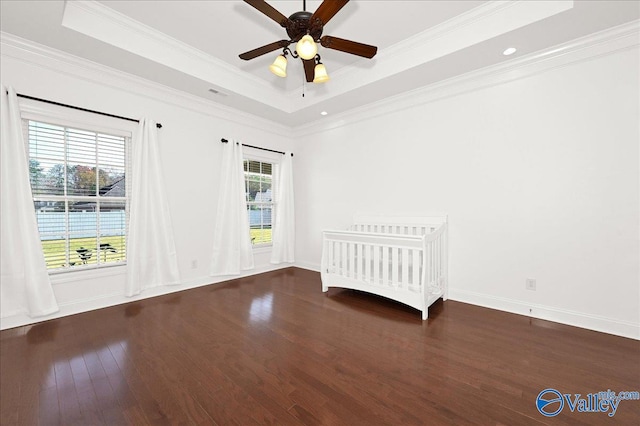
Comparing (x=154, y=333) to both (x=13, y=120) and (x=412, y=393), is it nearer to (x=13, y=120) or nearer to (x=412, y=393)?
(x=412, y=393)

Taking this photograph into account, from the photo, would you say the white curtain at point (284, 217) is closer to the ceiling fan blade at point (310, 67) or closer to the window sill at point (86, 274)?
the window sill at point (86, 274)

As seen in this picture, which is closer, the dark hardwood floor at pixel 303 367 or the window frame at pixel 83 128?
the dark hardwood floor at pixel 303 367

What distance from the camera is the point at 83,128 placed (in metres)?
2.80

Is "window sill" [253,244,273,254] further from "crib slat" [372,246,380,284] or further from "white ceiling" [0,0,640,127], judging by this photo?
"white ceiling" [0,0,640,127]

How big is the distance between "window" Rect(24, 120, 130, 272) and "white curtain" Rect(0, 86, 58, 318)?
16cm

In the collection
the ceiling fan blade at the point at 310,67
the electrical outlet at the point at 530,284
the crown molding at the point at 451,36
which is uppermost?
the crown molding at the point at 451,36

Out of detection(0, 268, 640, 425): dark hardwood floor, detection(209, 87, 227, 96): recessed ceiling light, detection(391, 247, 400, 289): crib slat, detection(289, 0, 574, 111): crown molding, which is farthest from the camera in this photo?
detection(209, 87, 227, 96): recessed ceiling light

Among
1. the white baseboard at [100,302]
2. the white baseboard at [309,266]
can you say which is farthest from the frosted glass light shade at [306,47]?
the white baseboard at [309,266]

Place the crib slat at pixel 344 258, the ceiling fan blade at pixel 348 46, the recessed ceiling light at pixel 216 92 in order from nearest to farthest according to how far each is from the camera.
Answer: the ceiling fan blade at pixel 348 46
the crib slat at pixel 344 258
the recessed ceiling light at pixel 216 92

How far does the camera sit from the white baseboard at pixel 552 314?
224cm

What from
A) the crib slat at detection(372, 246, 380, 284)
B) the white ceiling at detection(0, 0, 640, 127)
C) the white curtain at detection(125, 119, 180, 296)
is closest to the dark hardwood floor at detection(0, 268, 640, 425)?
the crib slat at detection(372, 246, 380, 284)

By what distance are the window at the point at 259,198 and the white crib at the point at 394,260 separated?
157cm

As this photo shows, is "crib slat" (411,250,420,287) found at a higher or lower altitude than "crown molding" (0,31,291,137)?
lower

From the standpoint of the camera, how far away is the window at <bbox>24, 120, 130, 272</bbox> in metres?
2.60
